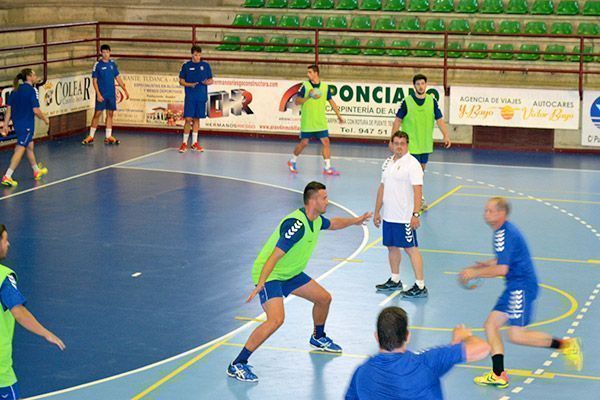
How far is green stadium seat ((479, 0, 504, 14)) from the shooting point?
3145 centimetres

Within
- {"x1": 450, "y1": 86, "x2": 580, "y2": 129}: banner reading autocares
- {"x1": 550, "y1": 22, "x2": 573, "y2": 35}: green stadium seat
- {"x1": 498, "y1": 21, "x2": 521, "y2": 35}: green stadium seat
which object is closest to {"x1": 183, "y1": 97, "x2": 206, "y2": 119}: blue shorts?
{"x1": 450, "y1": 86, "x2": 580, "y2": 129}: banner reading autocares

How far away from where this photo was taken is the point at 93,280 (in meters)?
15.3

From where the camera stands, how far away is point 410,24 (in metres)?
31.5

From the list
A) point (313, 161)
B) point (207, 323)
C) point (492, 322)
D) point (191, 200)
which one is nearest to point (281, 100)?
point (313, 161)

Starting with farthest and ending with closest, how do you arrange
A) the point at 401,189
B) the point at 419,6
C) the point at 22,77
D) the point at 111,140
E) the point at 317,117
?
1. the point at 419,6
2. the point at 111,140
3. the point at 317,117
4. the point at 22,77
5. the point at 401,189

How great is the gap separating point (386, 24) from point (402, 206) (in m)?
18.0

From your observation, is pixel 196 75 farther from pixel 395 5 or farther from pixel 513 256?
pixel 513 256

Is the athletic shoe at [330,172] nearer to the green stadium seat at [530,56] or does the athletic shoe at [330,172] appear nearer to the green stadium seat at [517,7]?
the green stadium seat at [530,56]

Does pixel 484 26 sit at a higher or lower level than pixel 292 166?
higher

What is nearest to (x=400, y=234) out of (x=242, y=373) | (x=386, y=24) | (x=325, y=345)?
(x=325, y=345)

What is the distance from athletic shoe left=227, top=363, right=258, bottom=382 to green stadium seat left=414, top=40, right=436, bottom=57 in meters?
18.6

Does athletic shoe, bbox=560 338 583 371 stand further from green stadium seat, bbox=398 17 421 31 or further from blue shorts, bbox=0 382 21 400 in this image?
green stadium seat, bbox=398 17 421 31

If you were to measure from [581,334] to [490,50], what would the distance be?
631 inches

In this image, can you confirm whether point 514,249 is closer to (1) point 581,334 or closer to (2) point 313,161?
(1) point 581,334
